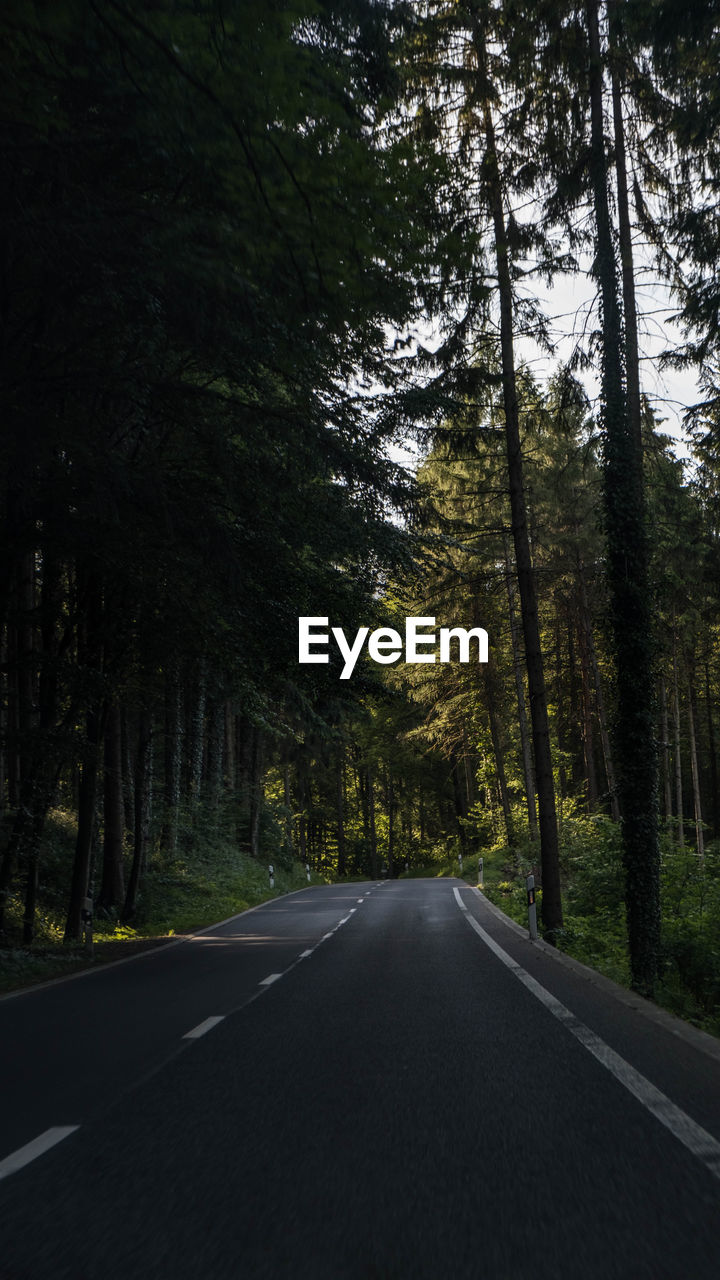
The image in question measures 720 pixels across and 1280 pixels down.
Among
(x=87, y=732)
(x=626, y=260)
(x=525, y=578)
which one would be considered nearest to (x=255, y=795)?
(x=87, y=732)

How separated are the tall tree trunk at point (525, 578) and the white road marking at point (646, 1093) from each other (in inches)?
303

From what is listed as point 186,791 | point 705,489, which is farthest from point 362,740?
point 705,489

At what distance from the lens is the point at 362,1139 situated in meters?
5.11

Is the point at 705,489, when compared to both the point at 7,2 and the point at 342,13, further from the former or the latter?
the point at 7,2

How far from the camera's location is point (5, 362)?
1081 centimetres

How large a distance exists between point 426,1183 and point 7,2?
7.14 metres

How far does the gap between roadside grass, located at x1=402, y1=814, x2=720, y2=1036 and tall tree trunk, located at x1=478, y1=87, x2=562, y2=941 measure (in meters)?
0.51

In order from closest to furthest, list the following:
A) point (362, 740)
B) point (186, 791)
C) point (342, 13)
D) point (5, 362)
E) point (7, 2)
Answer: point (7, 2) < point (342, 13) < point (5, 362) < point (186, 791) < point (362, 740)

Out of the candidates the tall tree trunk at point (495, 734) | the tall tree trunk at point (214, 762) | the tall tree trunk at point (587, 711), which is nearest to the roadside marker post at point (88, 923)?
the tall tree trunk at point (214, 762)

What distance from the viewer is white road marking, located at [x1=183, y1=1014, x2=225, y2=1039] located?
8.61m

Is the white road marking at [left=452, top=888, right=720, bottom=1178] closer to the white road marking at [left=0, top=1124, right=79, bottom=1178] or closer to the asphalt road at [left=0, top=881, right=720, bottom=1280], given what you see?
the asphalt road at [left=0, top=881, right=720, bottom=1280]

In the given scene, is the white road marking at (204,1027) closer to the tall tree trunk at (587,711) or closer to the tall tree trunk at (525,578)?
the tall tree trunk at (525,578)

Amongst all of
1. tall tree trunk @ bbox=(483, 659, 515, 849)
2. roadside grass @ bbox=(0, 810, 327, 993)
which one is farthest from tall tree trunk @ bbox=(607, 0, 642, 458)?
tall tree trunk @ bbox=(483, 659, 515, 849)

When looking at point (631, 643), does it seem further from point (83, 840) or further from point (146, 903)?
point (146, 903)
